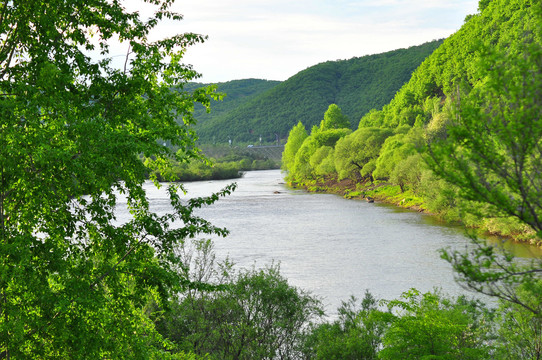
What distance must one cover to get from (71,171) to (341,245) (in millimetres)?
28961

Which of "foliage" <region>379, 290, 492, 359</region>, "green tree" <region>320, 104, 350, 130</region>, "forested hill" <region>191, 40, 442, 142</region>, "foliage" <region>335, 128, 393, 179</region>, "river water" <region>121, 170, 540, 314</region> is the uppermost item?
"forested hill" <region>191, 40, 442, 142</region>

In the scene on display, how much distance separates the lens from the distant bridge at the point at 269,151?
152625 mm

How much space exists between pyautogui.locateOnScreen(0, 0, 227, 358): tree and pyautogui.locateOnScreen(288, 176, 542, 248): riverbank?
75.6ft

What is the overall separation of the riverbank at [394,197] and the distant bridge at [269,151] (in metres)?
62.3

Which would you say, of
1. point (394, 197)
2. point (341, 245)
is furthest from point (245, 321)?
point (394, 197)

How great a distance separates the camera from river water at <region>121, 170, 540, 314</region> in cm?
2614

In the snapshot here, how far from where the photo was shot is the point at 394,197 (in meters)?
59.8

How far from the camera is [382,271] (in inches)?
1119

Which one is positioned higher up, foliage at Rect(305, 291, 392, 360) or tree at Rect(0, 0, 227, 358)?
tree at Rect(0, 0, 227, 358)

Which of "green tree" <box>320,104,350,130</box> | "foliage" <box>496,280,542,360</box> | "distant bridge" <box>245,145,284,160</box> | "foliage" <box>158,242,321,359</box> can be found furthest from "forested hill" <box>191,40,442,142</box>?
"foliage" <box>496,280,542,360</box>

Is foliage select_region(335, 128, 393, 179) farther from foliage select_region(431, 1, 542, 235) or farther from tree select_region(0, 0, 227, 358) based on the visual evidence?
foliage select_region(431, 1, 542, 235)

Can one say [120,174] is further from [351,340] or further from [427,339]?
[351,340]

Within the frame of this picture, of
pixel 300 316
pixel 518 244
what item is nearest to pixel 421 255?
pixel 518 244

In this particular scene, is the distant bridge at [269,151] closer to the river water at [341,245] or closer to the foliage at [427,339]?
the river water at [341,245]
